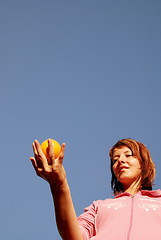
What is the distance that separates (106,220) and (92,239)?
1.08 ft

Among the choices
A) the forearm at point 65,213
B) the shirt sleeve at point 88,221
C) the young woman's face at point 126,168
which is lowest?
the shirt sleeve at point 88,221

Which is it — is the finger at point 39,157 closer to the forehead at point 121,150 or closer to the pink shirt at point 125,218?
the pink shirt at point 125,218

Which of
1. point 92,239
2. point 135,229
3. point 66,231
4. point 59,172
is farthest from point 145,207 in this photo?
point 59,172

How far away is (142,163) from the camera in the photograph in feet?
17.0

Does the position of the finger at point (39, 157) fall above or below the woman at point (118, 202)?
above

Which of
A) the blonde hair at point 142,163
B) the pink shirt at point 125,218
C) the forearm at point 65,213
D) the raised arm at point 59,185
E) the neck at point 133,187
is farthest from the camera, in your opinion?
the blonde hair at point 142,163

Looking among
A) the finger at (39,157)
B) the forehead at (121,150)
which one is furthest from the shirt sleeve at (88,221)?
the finger at (39,157)

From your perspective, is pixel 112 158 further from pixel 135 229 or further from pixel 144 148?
pixel 135 229

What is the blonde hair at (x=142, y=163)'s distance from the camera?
512cm

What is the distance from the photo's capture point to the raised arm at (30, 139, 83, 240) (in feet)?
10.7

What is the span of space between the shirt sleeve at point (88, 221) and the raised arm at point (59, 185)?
61cm

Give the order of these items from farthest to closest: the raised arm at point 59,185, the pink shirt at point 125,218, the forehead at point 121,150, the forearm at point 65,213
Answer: the forehead at point 121,150 → the pink shirt at point 125,218 → the forearm at point 65,213 → the raised arm at point 59,185

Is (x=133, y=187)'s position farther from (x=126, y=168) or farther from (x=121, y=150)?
(x=121, y=150)

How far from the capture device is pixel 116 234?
3982mm
